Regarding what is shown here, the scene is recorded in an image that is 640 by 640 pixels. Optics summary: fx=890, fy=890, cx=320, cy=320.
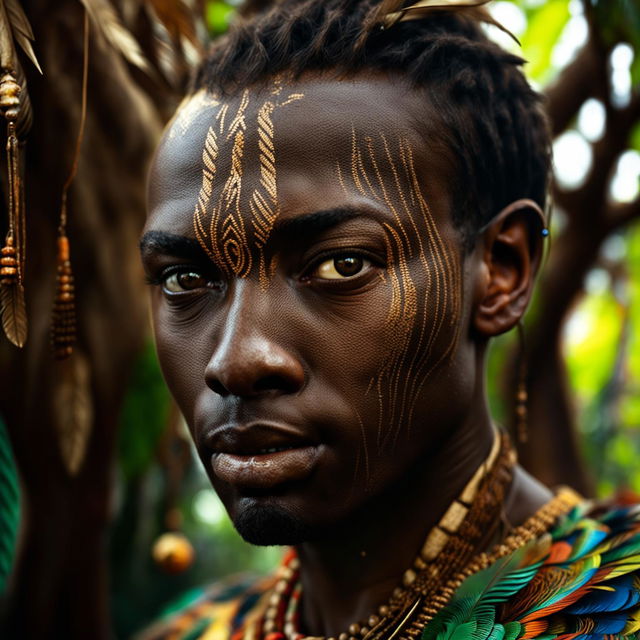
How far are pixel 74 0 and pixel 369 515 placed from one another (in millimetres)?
1508

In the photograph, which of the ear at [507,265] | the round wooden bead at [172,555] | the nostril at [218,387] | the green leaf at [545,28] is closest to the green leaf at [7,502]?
the nostril at [218,387]

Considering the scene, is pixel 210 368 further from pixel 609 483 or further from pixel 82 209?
pixel 609 483

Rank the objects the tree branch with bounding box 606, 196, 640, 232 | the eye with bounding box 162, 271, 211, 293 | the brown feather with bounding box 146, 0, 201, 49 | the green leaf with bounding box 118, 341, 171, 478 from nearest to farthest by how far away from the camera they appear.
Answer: the eye with bounding box 162, 271, 211, 293
the brown feather with bounding box 146, 0, 201, 49
the green leaf with bounding box 118, 341, 171, 478
the tree branch with bounding box 606, 196, 640, 232

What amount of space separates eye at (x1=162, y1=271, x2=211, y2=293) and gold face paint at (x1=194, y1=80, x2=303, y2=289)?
4.1 inches

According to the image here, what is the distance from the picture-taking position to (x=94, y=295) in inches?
109

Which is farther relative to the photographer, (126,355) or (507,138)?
(126,355)

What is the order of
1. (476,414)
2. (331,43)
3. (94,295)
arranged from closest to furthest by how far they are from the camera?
(331,43)
(476,414)
(94,295)

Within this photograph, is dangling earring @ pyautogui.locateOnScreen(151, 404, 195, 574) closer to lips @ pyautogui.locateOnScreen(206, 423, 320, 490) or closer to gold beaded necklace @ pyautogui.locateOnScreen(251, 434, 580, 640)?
gold beaded necklace @ pyautogui.locateOnScreen(251, 434, 580, 640)

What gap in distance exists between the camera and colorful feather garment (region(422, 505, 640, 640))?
5.65 feet

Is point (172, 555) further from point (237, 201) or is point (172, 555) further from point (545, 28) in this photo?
point (545, 28)

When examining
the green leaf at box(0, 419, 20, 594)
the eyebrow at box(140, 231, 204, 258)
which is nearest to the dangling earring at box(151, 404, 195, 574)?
the green leaf at box(0, 419, 20, 594)

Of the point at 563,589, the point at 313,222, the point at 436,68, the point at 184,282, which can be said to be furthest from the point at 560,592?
the point at 436,68

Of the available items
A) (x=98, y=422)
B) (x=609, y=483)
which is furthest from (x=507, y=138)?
(x=609, y=483)

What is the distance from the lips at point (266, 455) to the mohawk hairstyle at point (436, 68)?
60 centimetres
